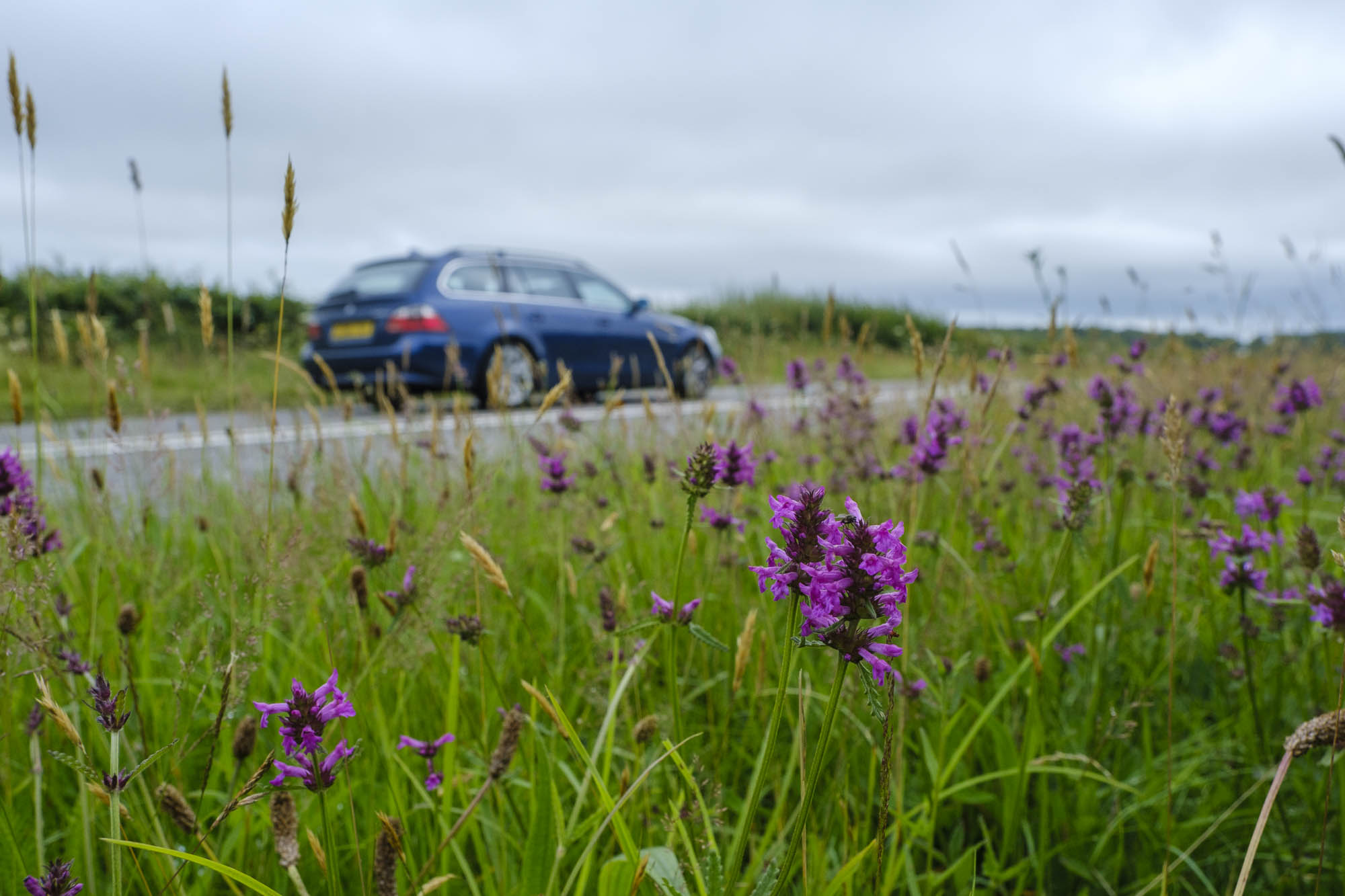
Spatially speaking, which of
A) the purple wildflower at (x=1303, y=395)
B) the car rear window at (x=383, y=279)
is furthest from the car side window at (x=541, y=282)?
the purple wildflower at (x=1303, y=395)

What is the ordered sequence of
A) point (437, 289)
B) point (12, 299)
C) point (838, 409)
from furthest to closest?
point (12, 299)
point (437, 289)
point (838, 409)

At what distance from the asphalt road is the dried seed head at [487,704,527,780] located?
2.89ft

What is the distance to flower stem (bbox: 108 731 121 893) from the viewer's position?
2.86 ft

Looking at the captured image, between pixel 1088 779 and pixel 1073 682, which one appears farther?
pixel 1073 682

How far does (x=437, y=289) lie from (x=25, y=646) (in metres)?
8.25

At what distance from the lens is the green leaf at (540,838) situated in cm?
118

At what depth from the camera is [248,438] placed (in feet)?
22.2

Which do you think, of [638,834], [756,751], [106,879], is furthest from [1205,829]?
[106,879]

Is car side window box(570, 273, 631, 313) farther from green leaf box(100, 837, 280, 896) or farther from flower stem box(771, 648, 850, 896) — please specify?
flower stem box(771, 648, 850, 896)

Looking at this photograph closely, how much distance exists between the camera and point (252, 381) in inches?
474

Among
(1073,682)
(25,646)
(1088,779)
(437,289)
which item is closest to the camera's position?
(25,646)

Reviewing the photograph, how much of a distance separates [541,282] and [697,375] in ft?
7.72

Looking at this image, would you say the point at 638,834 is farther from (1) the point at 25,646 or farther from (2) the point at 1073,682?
(2) the point at 1073,682

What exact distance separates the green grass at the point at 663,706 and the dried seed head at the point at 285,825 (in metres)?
0.06
